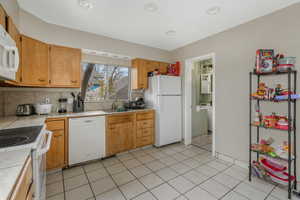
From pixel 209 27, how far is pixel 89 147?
10.2 ft

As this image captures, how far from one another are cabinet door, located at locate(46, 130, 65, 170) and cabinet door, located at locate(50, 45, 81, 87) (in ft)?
2.90

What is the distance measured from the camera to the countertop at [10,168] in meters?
0.54

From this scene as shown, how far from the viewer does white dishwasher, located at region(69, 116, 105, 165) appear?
7.52ft

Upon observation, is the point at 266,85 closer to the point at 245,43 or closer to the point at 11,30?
the point at 245,43

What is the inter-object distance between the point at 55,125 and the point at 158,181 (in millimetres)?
1825

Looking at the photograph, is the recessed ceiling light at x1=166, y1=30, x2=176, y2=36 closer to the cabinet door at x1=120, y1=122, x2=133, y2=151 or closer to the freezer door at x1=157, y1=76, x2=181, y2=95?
the freezer door at x1=157, y1=76, x2=181, y2=95

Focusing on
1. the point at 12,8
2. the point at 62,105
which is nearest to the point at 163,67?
the point at 62,105

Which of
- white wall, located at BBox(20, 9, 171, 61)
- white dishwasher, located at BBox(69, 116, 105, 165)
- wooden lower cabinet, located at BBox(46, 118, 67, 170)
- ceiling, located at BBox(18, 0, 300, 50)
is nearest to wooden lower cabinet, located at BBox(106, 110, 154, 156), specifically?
white dishwasher, located at BBox(69, 116, 105, 165)

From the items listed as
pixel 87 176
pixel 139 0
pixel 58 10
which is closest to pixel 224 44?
pixel 139 0

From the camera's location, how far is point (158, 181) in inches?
78.2

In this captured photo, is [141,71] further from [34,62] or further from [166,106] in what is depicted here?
[34,62]

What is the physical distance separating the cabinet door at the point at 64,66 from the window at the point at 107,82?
480mm

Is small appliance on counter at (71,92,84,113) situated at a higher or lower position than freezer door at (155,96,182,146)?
higher

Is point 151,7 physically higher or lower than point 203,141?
higher
